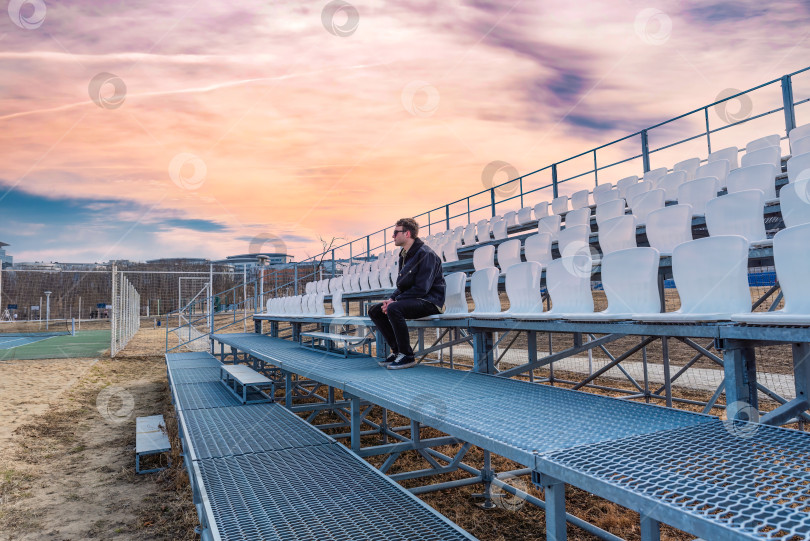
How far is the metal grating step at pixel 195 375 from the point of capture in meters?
9.14

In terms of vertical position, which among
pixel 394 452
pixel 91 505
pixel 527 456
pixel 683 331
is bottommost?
pixel 91 505

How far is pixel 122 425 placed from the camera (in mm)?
8820

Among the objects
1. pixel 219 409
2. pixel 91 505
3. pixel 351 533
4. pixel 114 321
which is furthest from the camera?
pixel 114 321

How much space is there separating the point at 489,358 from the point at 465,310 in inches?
37.9

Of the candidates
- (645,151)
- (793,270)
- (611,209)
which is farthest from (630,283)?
(645,151)

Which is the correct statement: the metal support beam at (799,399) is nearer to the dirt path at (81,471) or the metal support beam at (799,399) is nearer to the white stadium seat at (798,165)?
the white stadium seat at (798,165)

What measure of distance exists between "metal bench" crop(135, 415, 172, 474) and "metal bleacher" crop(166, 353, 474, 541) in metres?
0.95

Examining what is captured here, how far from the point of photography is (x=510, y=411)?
113 inches

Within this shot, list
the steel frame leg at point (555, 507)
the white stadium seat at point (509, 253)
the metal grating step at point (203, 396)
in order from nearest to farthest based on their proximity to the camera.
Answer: the steel frame leg at point (555, 507) → the metal grating step at point (203, 396) → the white stadium seat at point (509, 253)


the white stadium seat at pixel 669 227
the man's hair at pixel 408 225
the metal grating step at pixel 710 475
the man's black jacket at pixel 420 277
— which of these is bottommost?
the metal grating step at pixel 710 475

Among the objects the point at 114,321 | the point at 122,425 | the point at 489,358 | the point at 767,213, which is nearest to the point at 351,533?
the point at 489,358

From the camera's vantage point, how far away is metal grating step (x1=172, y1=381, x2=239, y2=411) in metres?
6.71

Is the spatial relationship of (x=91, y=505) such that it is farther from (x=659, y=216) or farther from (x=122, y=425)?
(x=659, y=216)

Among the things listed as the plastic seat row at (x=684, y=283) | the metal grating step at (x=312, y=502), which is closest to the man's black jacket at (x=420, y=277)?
the plastic seat row at (x=684, y=283)
